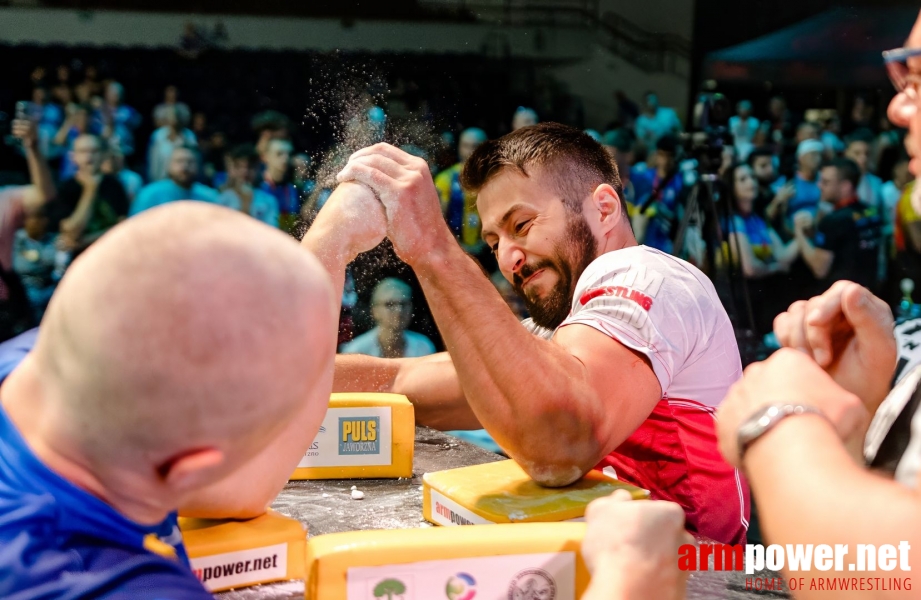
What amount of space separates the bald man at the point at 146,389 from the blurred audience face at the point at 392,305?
121 inches

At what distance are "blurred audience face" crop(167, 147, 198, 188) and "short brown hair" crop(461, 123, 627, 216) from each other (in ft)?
8.82

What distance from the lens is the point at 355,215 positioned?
3.47 ft

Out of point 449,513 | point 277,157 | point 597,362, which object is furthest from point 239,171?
point 449,513

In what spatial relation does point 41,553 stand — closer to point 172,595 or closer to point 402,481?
point 172,595

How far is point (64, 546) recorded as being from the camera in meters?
0.48

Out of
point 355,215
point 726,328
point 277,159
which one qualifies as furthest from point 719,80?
point 355,215

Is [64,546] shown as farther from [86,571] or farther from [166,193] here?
[166,193]

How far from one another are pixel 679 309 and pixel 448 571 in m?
0.69

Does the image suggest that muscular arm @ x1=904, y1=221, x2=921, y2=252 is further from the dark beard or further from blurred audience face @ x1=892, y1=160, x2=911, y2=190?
the dark beard

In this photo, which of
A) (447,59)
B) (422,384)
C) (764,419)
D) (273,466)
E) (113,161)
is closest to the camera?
(764,419)

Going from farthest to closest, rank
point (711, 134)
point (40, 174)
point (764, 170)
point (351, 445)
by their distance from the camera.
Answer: point (764, 170), point (40, 174), point (711, 134), point (351, 445)

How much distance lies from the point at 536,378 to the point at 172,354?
69 cm

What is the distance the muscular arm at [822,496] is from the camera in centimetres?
48

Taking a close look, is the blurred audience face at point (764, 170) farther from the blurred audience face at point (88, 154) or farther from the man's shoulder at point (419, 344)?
the blurred audience face at point (88, 154)
